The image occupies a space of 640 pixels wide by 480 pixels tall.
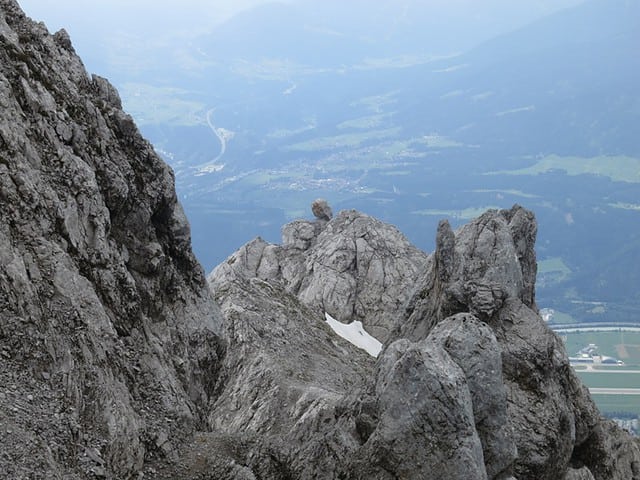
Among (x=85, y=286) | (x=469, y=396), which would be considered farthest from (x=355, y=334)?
(x=85, y=286)

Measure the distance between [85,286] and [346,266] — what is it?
44.5 metres

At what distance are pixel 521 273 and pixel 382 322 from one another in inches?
864

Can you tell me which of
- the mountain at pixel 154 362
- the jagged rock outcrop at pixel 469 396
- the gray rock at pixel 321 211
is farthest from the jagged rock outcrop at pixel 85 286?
the gray rock at pixel 321 211

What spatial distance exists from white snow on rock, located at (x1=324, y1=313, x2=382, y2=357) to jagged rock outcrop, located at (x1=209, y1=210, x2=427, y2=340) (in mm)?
528

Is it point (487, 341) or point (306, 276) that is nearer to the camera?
point (487, 341)

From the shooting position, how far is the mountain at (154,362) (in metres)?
20.0

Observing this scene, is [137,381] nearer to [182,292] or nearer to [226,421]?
[182,292]

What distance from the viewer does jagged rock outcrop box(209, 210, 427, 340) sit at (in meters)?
62.6

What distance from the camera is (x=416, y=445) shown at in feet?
74.6

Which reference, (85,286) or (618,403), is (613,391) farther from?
(85,286)

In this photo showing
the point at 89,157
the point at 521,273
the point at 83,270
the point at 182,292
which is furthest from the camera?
the point at 521,273

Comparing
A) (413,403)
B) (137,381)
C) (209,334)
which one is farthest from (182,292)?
(413,403)

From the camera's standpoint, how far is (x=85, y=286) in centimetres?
2175

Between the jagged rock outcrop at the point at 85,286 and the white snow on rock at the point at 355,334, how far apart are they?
31294mm
